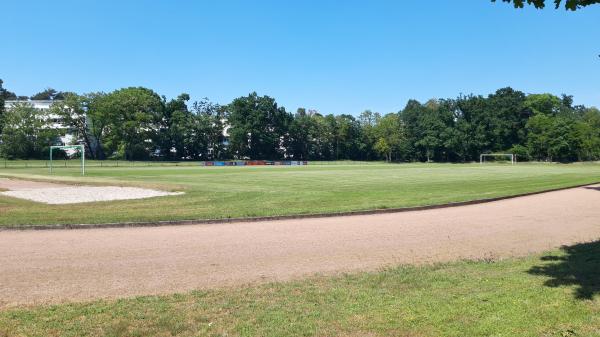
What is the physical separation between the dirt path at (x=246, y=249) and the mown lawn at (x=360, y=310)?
3.08 ft

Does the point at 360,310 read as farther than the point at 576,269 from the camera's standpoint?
No

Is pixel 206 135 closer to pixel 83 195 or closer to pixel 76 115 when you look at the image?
pixel 76 115

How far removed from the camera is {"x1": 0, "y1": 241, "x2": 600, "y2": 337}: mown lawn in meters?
5.07

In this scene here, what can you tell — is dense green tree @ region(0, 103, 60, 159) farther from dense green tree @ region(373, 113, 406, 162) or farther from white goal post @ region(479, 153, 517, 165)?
white goal post @ region(479, 153, 517, 165)

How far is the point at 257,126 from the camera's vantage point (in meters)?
114

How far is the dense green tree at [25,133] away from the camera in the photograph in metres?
90.2

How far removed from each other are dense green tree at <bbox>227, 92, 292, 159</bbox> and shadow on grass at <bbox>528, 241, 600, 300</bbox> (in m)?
103

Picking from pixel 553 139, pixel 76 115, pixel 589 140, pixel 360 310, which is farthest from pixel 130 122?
pixel 589 140

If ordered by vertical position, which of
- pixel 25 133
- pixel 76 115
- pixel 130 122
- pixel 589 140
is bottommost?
pixel 589 140

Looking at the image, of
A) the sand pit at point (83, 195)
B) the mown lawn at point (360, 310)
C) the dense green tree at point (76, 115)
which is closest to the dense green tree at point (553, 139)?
the dense green tree at point (76, 115)

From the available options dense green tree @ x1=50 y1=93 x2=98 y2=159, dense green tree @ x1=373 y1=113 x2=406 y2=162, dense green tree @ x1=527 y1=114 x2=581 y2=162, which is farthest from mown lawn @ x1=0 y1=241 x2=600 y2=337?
dense green tree @ x1=373 y1=113 x2=406 y2=162

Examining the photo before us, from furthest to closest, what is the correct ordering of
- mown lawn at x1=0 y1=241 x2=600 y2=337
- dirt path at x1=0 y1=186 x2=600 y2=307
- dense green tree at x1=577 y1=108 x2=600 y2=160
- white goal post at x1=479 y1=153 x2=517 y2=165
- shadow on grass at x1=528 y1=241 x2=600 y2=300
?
white goal post at x1=479 y1=153 x2=517 y2=165
dense green tree at x1=577 y1=108 x2=600 y2=160
dirt path at x1=0 y1=186 x2=600 y2=307
shadow on grass at x1=528 y1=241 x2=600 y2=300
mown lawn at x1=0 y1=241 x2=600 y2=337

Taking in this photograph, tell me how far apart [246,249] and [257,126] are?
343ft

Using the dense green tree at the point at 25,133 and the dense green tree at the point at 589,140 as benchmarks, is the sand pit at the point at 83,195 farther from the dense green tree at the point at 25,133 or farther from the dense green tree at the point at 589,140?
the dense green tree at the point at 589,140
